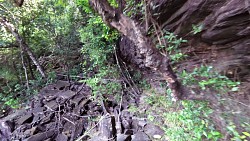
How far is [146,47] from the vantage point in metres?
2.18

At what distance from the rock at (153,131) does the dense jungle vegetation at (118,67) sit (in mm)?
77

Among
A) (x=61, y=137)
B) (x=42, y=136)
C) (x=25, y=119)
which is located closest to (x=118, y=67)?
(x=61, y=137)

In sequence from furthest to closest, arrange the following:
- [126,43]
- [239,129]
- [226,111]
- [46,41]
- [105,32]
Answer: [46,41] < [126,43] < [105,32] < [226,111] < [239,129]

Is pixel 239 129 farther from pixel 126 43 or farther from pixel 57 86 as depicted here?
pixel 57 86

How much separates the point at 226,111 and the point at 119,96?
11.3 feet

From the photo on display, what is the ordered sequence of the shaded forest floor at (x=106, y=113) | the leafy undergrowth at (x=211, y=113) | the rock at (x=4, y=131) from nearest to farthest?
the leafy undergrowth at (x=211, y=113), the shaded forest floor at (x=106, y=113), the rock at (x=4, y=131)

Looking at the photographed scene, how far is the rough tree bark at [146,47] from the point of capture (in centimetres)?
219

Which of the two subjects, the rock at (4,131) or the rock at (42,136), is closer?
the rock at (42,136)

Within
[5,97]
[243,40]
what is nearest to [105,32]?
[243,40]

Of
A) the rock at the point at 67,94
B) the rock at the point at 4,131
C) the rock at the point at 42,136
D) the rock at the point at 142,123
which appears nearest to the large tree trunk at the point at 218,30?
the rock at the point at 142,123

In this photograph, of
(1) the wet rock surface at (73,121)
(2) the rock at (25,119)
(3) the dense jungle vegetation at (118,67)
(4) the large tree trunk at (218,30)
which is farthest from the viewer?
(2) the rock at (25,119)

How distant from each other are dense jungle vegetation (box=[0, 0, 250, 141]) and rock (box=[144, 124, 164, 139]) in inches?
3.0

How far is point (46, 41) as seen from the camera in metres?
7.28

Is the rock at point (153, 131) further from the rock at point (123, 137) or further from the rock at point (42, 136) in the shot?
the rock at point (42, 136)
